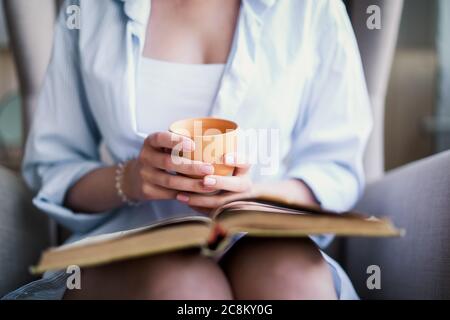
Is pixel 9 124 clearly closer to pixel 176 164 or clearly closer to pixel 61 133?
pixel 61 133

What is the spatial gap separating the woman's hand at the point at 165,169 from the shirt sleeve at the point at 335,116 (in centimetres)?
17

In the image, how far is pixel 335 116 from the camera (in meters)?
0.66

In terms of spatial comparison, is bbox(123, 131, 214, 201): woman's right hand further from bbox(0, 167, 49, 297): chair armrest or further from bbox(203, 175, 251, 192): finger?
bbox(0, 167, 49, 297): chair armrest

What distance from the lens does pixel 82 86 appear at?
0.68 meters

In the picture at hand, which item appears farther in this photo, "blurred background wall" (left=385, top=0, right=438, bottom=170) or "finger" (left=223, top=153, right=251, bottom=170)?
"blurred background wall" (left=385, top=0, right=438, bottom=170)

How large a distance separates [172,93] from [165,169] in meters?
0.14

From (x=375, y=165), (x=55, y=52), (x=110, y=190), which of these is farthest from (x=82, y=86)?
(x=375, y=165)

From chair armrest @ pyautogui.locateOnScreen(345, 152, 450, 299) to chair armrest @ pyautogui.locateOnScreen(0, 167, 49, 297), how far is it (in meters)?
0.50

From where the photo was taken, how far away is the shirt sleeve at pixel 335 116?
65 cm

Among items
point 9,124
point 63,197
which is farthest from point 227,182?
point 9,124

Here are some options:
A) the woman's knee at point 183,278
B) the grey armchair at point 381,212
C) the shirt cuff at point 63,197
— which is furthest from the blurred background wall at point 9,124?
the woman's knee at point 183,278

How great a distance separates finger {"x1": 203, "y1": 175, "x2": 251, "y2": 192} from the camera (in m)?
0.52

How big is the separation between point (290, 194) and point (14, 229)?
39cm

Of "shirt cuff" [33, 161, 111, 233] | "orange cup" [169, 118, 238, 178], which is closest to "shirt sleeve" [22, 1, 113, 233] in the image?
"shirt cuff" [33, 161, 111, 233]
